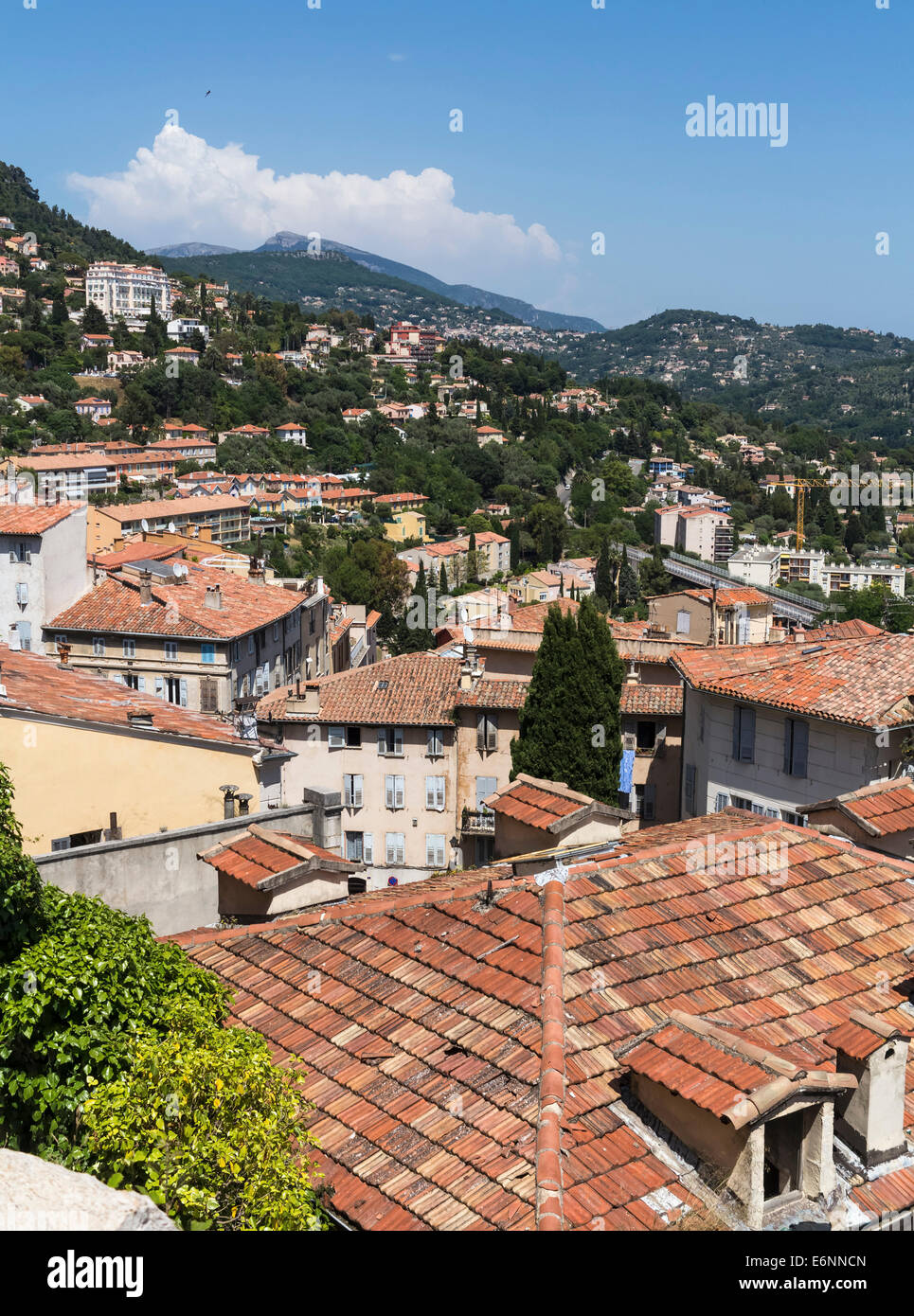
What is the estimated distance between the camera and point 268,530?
125 metres

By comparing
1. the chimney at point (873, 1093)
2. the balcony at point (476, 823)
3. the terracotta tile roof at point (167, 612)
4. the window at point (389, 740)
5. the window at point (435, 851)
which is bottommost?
the window at point (435, 851)

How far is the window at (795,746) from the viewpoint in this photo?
23438mm

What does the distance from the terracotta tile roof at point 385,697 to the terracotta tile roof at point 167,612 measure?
520 cm

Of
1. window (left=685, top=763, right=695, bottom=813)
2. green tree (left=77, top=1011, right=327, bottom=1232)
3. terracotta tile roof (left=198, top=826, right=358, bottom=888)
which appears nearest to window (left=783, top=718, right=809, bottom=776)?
window (left=685, top=763, right=695, bottom=813)

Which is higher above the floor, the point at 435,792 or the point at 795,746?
the point at 795,746

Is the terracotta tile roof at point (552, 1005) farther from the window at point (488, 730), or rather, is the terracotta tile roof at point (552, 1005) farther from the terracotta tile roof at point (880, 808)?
the window at point (488, 730)

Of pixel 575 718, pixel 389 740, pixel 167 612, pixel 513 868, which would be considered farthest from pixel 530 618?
pixel 513 868

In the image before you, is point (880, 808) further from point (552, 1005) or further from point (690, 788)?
point (690, 788)

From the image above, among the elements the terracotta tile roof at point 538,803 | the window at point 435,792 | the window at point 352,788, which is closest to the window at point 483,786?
the window at point 435,792

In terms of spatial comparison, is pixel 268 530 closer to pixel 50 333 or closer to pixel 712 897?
pixel 50 333

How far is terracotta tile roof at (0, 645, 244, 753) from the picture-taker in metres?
16.5

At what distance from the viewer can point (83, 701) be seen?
18.2 meters

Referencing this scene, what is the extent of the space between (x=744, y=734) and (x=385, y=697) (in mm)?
15094
